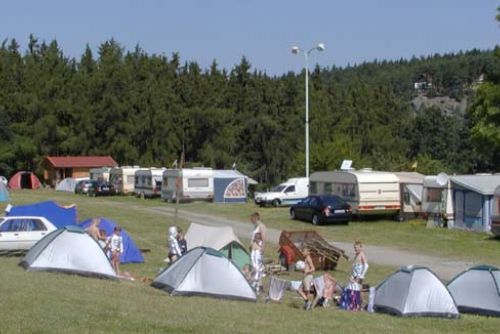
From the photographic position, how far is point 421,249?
2953 centimetres

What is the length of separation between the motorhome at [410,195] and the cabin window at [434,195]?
4.53 ft

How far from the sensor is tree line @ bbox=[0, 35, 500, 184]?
8431cm

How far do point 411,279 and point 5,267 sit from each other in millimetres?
10159

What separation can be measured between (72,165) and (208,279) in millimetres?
65410

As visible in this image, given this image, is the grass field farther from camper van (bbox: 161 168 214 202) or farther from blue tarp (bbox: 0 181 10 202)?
camper van (bbox: 161 168 214 202)

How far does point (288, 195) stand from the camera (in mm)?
50812

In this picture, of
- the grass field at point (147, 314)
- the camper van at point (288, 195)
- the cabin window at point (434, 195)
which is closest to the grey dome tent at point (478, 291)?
the grass field at point (147, 314)

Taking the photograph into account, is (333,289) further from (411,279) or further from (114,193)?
(114,193)

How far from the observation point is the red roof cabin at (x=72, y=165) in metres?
80.3

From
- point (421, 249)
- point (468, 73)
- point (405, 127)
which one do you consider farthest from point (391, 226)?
point (468, 73)

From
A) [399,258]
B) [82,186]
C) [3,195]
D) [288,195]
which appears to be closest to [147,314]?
[399,258]

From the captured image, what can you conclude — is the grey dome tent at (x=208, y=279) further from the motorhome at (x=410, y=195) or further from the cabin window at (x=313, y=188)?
the cabin window at (x=313, y=188)

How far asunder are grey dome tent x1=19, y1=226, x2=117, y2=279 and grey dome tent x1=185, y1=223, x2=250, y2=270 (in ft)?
13.8

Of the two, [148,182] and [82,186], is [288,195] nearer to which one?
[148,182]
